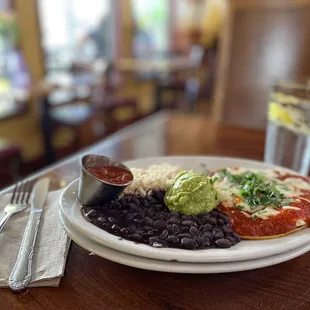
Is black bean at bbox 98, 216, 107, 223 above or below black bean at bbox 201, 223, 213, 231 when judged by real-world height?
above

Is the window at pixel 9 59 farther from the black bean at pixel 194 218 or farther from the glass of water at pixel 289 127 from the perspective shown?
the black bean at pixel 194 218

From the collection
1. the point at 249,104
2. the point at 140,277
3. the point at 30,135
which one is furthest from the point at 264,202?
the point at 30,135

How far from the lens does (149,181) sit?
74 centimetres

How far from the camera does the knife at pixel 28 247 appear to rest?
1.86ft

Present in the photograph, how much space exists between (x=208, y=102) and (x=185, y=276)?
551 centimetres

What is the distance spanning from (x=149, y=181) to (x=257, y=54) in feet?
4.54

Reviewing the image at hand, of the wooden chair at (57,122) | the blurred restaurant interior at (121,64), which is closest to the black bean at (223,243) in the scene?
the blurred restaurant interior at (121,64)

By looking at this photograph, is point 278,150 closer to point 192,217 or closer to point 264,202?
point 264,202

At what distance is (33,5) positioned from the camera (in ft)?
10.5

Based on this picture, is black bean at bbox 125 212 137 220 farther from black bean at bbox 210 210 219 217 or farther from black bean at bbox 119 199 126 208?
black bean at bbox 210 210 219 217

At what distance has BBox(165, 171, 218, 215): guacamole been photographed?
26.3 inches

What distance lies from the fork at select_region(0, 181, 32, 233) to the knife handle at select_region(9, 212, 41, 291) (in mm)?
61

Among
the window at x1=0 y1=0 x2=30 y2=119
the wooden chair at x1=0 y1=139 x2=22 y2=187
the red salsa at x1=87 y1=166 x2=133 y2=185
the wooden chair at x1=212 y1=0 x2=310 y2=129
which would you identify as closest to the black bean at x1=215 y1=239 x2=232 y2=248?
the red salsa at x1=87 y1=166 x2=133 y2=185

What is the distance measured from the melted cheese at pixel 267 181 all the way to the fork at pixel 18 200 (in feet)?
1.43
